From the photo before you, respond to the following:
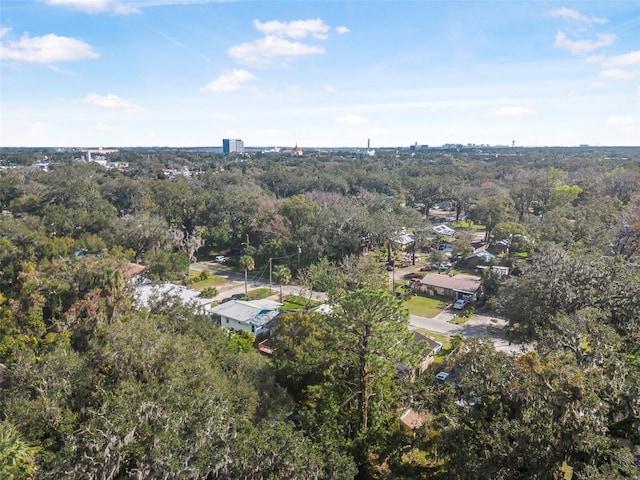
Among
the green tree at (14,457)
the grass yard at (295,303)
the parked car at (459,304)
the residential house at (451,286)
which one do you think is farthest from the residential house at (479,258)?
the green tree at (14,457)

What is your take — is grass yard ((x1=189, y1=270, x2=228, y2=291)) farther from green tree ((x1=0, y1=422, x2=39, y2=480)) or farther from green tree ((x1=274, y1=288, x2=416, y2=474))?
green tree ((x1=0, y1=422, x2=39, y2=480))

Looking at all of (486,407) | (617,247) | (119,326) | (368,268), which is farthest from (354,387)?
(617,247)

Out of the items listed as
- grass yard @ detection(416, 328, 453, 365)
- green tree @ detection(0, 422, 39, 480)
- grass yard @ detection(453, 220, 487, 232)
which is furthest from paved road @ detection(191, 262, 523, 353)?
grass yard @ detection(453, 220, 487, 232)

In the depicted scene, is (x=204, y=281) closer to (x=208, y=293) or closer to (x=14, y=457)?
(x=208, y=293)

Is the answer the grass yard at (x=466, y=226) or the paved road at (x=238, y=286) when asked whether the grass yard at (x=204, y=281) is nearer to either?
the paved road at (x=238, y=286)

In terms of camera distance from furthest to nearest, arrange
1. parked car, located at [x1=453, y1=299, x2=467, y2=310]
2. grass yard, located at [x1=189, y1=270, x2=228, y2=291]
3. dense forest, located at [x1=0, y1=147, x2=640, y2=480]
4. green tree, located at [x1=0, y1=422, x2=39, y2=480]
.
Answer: grass yard, located at [x1=189, y1=270, x2=228, y2=291], parked car, located at [x1=453, y1=299, x2=467, y2=310], dense forest, located at [x1=0, y1=147, x2=640, y2=480], green tree, located at [x1=0, y1=422, x2=39, y2=480]

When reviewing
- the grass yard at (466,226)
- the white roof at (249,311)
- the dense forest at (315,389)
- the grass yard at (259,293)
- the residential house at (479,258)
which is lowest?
the grass yard at (259,293)

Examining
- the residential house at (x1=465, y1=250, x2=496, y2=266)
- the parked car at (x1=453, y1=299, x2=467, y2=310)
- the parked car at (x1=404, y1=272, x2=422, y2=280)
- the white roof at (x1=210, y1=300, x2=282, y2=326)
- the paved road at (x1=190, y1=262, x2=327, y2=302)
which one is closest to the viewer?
the white roof at (x1=210, y1=300, x2=282, y2=326)

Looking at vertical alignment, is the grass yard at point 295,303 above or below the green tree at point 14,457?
below
